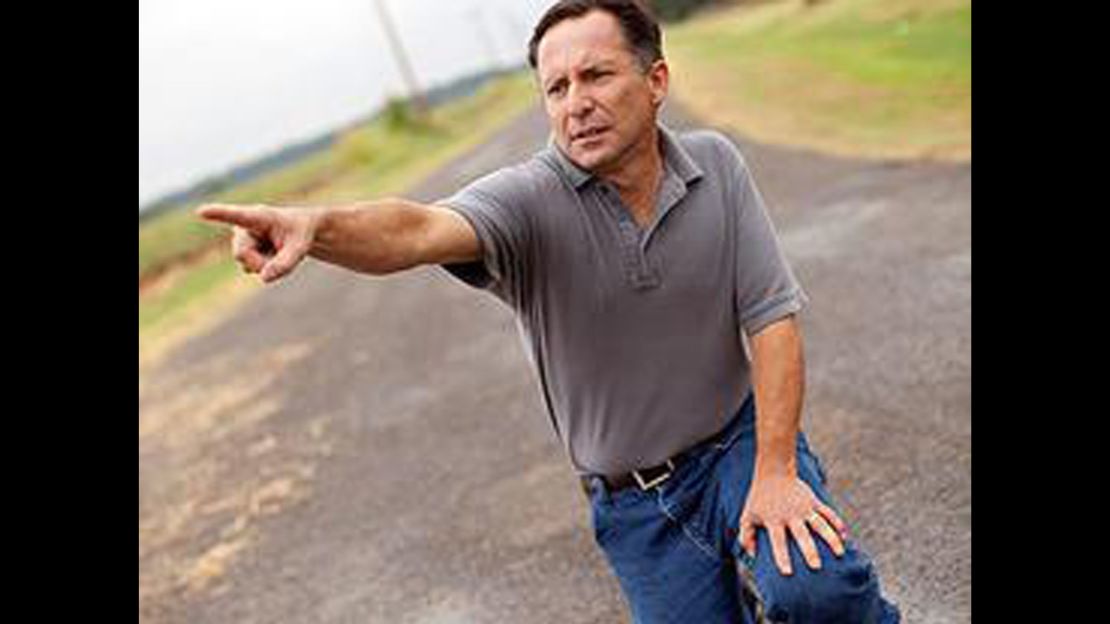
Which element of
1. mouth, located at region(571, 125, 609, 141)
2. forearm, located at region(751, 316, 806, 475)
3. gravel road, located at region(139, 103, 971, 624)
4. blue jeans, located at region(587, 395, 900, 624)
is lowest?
gravel road, located at region(139, 103, 971, 624)

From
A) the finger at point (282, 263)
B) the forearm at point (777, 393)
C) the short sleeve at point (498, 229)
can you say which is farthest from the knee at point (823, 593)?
the finger at point (282, 263)

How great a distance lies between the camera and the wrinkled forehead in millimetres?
2664

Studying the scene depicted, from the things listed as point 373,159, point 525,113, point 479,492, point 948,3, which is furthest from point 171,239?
point 479,492

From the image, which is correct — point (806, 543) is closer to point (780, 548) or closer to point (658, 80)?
point (780, 548)

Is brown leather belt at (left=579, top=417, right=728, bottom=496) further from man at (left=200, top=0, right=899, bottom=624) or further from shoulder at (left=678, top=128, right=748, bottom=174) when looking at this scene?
shoulder at (left=678, top=128, right=748, bottom=174)

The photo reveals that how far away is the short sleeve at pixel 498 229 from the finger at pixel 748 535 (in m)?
0.69

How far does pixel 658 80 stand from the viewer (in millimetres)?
2791

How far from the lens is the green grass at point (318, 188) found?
18188mm

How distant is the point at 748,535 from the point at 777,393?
317 mm

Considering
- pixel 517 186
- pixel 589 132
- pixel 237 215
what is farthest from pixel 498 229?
pixel 237 215

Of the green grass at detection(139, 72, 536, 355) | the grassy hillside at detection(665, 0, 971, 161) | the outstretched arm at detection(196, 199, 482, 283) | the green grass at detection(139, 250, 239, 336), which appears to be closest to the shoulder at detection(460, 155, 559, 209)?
the outstretched arm at detection(196, 199, 482, 283)

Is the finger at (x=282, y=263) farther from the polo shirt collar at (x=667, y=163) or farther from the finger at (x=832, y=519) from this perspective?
the finger at (x=832, y=519)

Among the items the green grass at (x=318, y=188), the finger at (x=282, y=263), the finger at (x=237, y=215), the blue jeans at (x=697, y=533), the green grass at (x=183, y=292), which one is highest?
the finger at (x=237, y=215)
